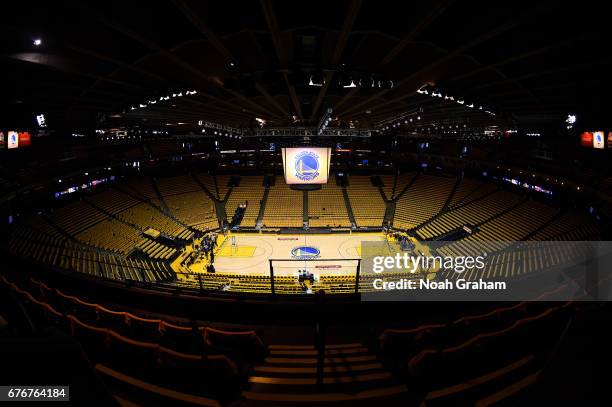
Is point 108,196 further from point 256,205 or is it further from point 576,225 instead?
point 576,225

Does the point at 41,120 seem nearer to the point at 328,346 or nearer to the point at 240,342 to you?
the point at 240,342

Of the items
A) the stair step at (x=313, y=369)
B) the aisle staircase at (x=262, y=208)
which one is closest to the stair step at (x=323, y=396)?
the stair step at (x=313, y=369)

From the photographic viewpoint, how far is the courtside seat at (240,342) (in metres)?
4.75

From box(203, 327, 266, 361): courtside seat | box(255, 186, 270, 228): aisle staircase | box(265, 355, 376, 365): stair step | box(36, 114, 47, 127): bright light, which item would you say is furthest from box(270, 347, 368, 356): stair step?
box(255, 186, 270, 228): aisle staircase

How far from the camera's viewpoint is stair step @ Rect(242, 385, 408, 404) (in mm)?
3564

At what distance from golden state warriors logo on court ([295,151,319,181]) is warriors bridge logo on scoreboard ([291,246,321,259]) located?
222 inches

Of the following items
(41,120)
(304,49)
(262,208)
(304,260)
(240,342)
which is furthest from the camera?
(262,208)

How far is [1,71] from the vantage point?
7.82 meters

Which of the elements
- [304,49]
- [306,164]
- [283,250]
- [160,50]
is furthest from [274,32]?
[283,250]

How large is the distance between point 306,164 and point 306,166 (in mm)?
140

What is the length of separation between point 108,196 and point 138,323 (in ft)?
81.1

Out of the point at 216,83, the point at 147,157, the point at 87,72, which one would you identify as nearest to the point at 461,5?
the point at 216,83

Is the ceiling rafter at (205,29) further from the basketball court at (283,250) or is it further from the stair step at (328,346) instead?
the basketball court at (283,250)

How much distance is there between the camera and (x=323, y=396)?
11.9ft
